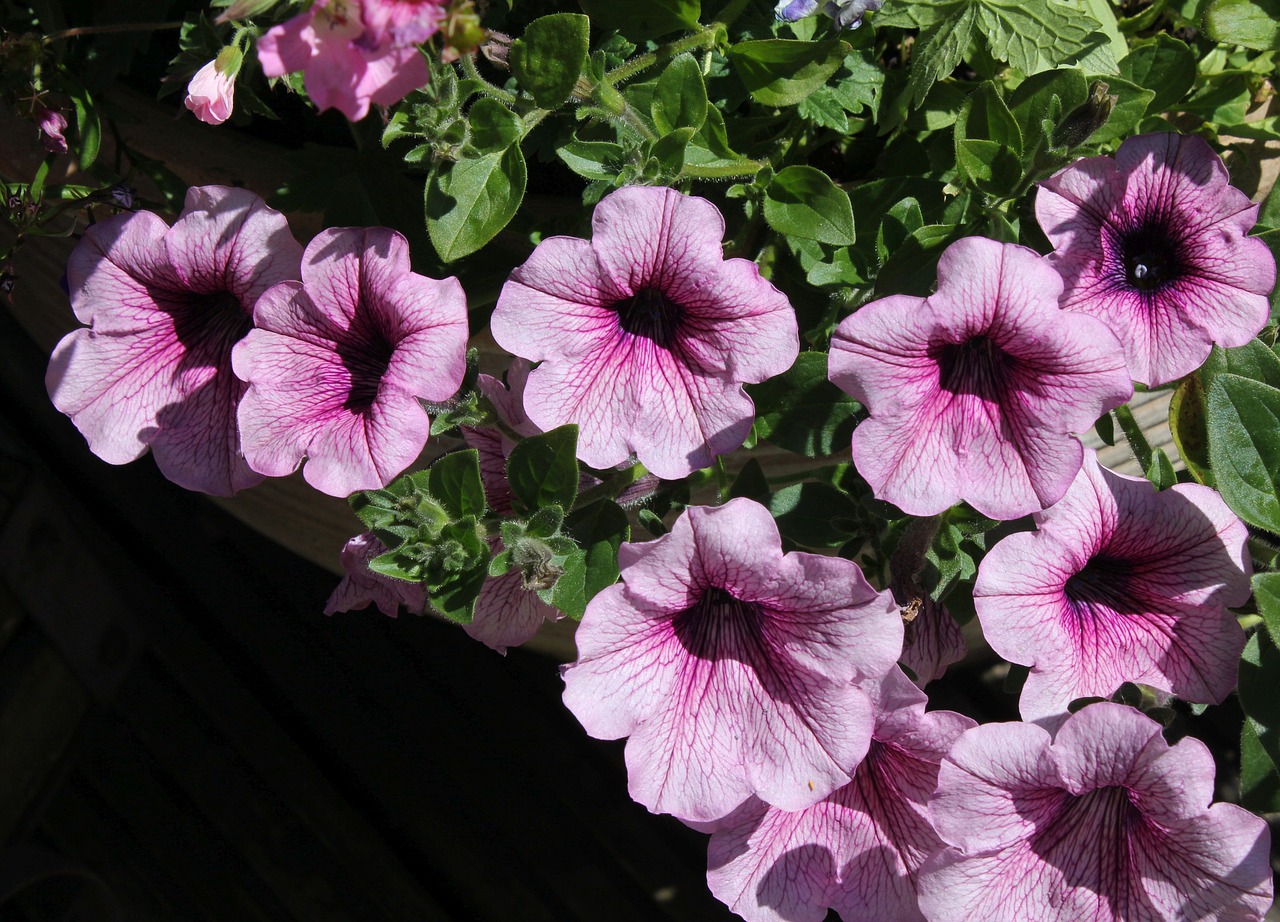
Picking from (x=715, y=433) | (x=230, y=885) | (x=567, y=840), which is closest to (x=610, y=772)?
(x=567, y=840)

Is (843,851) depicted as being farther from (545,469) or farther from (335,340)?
(335,340)

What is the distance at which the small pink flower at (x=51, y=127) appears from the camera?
689mm

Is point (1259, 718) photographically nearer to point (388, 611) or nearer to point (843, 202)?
point (843, 202)

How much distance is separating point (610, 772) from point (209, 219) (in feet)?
2.59

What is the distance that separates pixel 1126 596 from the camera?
24.3 inches

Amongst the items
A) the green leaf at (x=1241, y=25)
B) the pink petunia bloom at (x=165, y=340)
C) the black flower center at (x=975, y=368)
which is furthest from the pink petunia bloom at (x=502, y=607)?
the green leaf at (x=1241, y=25)

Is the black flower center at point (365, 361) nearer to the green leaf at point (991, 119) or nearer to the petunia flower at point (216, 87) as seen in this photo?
the petunia flower at point (216, 87)

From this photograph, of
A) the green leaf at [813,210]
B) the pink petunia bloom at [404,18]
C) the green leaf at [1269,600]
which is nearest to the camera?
the pink petunia bloom at [404,18]

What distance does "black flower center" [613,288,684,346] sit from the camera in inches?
24.0

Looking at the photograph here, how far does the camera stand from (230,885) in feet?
3.95

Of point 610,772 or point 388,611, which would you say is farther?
point 610,772

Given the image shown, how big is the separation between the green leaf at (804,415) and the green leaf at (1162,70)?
0.96 ft

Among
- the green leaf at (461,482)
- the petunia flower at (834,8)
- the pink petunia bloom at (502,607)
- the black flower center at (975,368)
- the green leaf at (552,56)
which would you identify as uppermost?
the green leaf at (552,56)

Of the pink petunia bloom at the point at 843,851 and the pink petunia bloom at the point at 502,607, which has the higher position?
the pink petunia bloom at the point at 502,607
